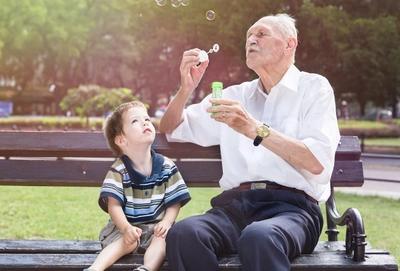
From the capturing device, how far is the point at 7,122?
26.9 meters

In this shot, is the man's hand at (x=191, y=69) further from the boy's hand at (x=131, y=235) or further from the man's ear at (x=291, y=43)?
the boy's hand at (x=131, y=235)

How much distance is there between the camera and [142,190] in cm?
319

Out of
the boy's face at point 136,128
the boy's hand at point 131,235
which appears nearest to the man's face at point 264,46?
the boy's face at point 136,128

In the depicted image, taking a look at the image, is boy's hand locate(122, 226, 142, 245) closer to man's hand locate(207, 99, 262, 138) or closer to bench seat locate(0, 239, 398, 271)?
bench seat locate(0, 239, 398, 271)

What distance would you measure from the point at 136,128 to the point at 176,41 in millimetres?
26849

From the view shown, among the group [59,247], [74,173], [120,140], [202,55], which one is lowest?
[59,247]

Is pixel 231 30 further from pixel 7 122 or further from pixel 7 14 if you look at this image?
pixel 7 14

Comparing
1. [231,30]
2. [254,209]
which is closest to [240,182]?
[254,209]

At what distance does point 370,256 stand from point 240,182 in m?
0.77

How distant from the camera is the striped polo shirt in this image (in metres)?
3.14

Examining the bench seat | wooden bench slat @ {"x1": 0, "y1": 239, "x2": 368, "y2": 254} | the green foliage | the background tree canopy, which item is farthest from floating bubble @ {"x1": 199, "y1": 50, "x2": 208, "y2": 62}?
the background tree canopy

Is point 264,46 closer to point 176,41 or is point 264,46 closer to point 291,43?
point 291,43

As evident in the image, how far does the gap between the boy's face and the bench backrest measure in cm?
Answer: 48

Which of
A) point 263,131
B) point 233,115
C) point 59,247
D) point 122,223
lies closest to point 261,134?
point 263,131
